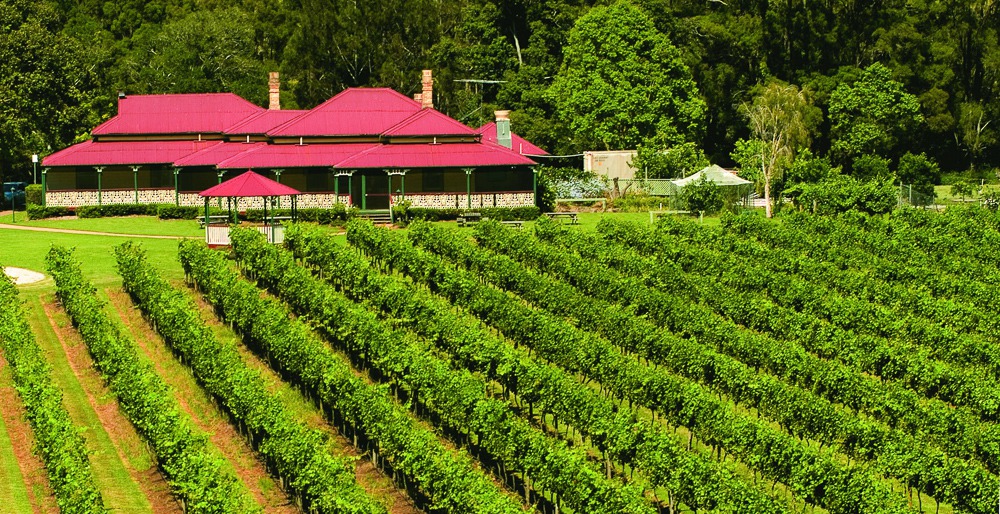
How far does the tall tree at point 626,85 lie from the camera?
77.6m

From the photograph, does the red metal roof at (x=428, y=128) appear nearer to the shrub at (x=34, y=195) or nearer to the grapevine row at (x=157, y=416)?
the shrub at (x=34, y=195)

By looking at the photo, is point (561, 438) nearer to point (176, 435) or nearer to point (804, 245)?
point (176, 435)

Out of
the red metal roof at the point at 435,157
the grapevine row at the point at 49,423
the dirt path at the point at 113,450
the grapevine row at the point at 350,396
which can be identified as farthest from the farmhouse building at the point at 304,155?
the dirt path at the point at 113,450

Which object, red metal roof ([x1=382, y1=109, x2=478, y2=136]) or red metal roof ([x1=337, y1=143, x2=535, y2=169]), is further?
red metal roof ([x1=382, y1=109, x2=478, y2=136])

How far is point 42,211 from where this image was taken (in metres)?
63.8

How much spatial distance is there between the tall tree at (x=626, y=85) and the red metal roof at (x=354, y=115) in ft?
41.9

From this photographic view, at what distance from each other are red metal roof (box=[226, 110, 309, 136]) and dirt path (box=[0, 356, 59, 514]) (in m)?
34.9

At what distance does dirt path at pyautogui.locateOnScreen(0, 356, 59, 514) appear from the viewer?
2786cm

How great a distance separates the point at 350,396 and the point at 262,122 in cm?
4026

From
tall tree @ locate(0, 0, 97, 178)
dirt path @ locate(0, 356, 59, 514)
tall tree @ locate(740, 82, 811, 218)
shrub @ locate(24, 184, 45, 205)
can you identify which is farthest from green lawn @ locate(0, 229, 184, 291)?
tall tree @ locate(740, 82, 811, 218)

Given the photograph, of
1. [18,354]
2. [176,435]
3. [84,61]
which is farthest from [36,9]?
[176,435]

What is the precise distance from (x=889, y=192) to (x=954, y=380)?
2571cm

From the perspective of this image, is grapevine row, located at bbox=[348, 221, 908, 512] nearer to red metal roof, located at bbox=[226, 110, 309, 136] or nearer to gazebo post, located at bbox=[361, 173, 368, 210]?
gazebo post, located at bbox=[361, 173, 368, 210]

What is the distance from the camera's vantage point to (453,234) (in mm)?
50438
